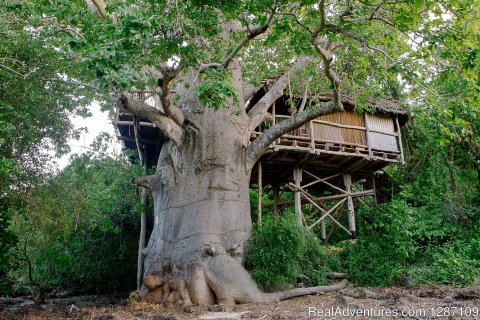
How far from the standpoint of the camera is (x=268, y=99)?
957 cm

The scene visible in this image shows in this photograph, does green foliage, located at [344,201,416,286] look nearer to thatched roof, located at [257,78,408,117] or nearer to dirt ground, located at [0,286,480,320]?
dirt ground, located at [0,286,480,320]

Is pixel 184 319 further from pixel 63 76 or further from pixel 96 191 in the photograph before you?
pixel 96 191

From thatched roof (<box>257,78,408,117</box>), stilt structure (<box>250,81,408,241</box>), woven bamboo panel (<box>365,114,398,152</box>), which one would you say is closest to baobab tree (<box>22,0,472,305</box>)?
thatched roof (<box>257,78,408,117</box>)

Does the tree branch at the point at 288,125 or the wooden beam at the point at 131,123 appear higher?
the wooden beam at the point at 131,123

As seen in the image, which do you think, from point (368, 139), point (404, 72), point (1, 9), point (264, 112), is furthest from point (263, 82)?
point (1, 9)

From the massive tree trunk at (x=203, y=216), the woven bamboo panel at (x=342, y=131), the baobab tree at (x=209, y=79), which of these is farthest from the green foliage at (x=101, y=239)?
the woven bamboo panel at (x=342, y=131)

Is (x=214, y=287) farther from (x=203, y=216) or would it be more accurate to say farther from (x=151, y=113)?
(x=151, y=113)

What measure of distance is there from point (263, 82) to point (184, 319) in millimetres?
6951

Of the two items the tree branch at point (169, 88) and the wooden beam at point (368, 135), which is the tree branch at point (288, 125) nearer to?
the tree branch at point (169, 88)

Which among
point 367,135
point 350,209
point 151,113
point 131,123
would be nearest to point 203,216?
point 151,113

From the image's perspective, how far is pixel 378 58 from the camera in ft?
24.7

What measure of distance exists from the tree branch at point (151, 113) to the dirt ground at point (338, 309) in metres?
3.32

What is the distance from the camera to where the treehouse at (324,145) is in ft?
35.8

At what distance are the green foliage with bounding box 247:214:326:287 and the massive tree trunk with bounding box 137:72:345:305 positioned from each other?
0.22 meters
